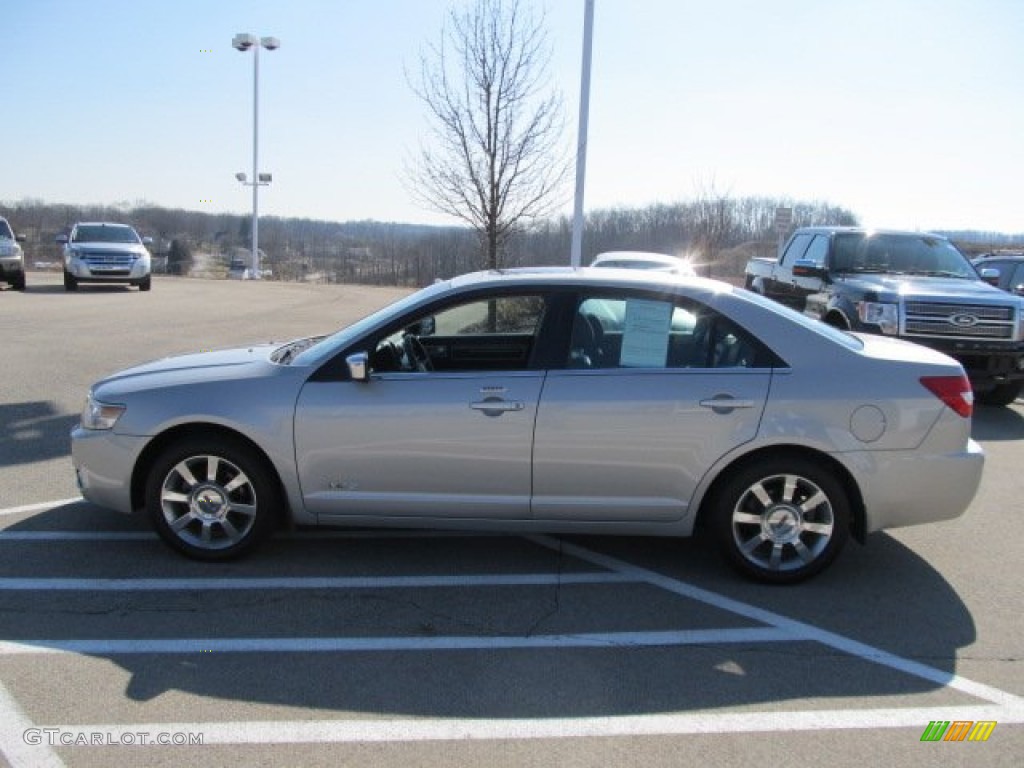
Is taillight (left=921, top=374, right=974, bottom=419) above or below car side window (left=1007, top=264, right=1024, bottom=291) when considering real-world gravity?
below

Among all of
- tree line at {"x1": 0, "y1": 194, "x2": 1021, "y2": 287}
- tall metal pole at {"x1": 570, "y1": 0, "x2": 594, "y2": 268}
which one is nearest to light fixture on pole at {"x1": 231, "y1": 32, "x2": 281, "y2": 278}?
tree line at {"x1": 0, "y1": 194, "x2": 1021, "y2": 287}

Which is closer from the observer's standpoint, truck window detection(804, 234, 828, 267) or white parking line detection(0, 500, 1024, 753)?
white parking line detection(0, 500, 1024, 753)

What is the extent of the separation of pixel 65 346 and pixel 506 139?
7.80m

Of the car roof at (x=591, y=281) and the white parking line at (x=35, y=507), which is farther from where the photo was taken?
the white parking line at (x=35, y=507)

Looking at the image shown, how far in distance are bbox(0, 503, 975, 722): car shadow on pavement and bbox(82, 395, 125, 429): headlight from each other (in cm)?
73

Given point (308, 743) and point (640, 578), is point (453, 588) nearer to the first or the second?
point (640, 578)

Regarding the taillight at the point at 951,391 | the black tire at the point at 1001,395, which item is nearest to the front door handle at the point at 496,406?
the taillight at the point at 951,391

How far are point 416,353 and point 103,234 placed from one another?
2074 centimetres

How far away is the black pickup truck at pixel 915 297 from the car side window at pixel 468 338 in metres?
5.34

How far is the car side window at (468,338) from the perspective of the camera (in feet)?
15.0

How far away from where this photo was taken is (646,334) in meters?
4.41

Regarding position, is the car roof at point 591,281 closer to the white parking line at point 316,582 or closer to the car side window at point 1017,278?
the white parking line at point 316,582

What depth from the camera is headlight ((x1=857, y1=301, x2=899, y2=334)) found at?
8.96 metres

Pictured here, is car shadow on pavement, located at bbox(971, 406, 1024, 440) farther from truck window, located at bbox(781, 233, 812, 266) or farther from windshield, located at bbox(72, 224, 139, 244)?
windshield, located at bbox(72, 224, 139, 244)
